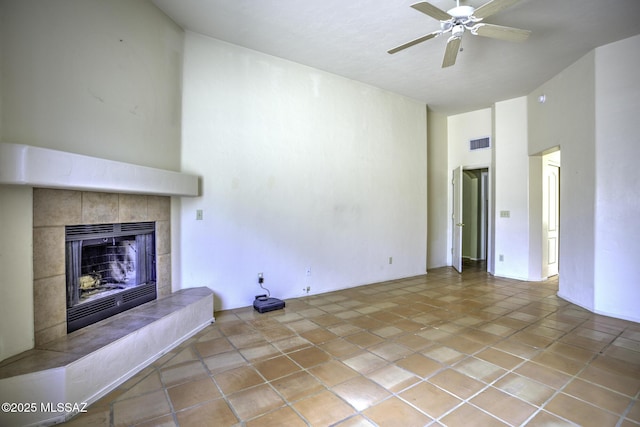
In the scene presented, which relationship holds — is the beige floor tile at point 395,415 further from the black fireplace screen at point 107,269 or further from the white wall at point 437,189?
the white wall at point 437,189

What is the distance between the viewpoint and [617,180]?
11.3ft

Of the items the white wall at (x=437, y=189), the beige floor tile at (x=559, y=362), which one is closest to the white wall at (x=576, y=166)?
the beige floor tile at (x=559, y=362)

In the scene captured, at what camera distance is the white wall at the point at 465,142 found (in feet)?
19.4

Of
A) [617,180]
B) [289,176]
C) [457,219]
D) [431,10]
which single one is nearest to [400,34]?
[431,10]

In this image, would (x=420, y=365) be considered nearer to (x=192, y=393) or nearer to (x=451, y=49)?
(x=192, y=393)

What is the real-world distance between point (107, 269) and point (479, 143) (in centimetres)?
634

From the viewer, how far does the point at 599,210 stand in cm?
357

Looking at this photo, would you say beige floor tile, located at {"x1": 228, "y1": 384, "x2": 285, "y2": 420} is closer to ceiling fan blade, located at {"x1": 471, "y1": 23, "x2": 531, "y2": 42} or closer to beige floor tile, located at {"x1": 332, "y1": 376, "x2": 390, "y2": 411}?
beige floor tile, located at {"x1": 332, "y1": 376, "x2": 390, "y2": 411}

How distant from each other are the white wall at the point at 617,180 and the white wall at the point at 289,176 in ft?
8.30

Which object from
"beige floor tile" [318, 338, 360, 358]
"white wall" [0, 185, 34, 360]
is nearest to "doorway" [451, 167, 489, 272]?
"beige floor tile" [318, 338, 360, 358]

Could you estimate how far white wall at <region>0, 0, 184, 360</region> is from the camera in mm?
1821

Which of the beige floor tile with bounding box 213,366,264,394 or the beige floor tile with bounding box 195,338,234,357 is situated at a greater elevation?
the beige floor tile with bounding box 195,338,234,357

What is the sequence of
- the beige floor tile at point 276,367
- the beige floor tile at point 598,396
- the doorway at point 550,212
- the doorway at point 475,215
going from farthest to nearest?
the doorway at point 475,215
the doorway at point 550,212
the beige floor tile at point 276,367
the beige floor tile at point 598,396

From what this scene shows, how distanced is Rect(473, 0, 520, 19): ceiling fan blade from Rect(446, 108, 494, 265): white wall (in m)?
3.90
